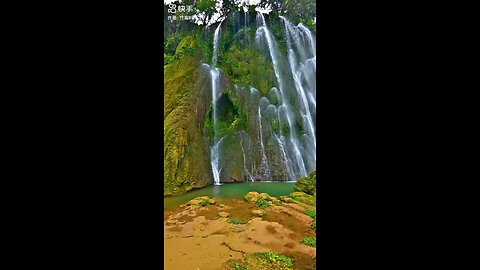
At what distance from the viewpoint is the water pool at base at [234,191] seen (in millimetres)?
5711

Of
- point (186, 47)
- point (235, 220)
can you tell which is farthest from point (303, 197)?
point (186, 47)

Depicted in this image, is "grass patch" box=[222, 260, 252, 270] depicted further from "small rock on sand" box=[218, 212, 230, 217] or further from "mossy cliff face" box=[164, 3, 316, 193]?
"mossy cliff face" box=[164, 3, 316, 193]

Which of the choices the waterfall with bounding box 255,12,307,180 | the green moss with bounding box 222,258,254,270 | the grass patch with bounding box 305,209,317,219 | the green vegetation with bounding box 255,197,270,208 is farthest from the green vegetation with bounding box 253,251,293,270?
the waterfall with bounding box 255,12,307,180

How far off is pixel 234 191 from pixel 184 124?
6.25 ft

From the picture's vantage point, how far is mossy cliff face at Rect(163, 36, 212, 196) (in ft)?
19.9

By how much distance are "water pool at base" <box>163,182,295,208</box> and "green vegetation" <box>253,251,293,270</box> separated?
1.90m

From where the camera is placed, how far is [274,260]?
386 centimetres

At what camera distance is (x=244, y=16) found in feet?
26.0

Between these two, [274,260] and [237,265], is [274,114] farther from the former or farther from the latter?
[237,265]

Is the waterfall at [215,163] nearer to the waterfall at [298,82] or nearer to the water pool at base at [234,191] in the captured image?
the water pool at base at [234,191]

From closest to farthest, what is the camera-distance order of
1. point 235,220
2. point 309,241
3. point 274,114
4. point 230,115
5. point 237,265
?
point 237,265
point 309,241
point 235,220
point 230,115
point 274,114

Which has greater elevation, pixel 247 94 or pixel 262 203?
pixel 247 94
